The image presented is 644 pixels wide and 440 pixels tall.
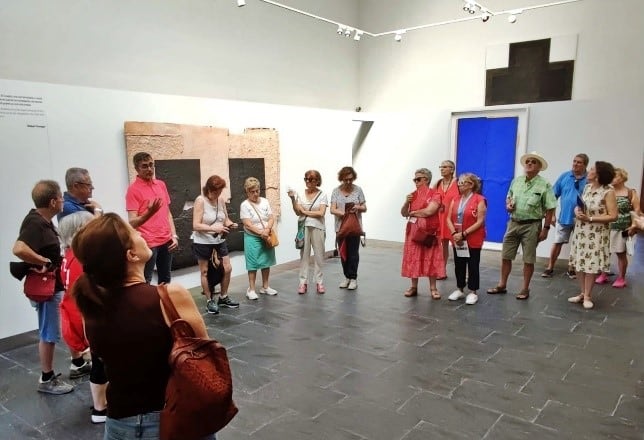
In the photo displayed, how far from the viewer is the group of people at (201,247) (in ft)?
4.70

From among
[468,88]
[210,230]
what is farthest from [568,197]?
[210,230]

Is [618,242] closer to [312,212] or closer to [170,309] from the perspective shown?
[312,212]

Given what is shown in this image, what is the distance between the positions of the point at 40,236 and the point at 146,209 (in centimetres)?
116

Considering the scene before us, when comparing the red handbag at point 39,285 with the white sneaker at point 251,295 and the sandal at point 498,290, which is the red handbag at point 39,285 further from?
the sandal at point 498,290

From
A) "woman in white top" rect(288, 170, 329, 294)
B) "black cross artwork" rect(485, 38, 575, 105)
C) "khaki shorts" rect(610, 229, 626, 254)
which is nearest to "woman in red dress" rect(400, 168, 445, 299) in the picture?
"woman in white top" rect(288, 170, 329, 294)

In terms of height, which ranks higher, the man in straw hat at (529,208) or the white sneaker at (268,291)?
the man in straw hat at (529,208)

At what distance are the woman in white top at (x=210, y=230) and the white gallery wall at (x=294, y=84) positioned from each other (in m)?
0.88

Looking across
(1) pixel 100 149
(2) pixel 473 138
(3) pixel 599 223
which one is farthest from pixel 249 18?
(3) pixel 599 223

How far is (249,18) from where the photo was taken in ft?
23.2

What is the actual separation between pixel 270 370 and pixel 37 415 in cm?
153

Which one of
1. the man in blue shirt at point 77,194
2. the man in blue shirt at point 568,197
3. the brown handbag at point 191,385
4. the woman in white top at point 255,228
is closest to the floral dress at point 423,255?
the woman in white top at point 255,228

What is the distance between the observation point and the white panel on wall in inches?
291

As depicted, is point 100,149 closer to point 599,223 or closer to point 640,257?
point 599,223

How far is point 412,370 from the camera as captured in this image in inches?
143
